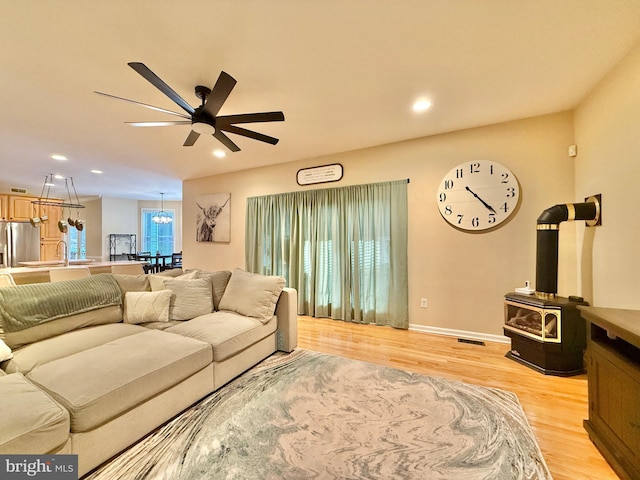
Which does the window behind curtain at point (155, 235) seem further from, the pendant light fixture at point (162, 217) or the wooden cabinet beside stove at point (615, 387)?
the wooden cabinet beside stove at point (615, 387)

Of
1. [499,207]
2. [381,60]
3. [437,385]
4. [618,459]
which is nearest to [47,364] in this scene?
[437,385]

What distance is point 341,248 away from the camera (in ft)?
13.1

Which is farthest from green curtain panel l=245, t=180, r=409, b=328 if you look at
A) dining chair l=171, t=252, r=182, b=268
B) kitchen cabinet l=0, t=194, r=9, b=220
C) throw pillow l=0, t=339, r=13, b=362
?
kitchen cabinet l=0, t=194, r=9, b=220

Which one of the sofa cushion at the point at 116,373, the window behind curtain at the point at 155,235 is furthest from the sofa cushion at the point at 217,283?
the window behind curtain at the point at 155,235

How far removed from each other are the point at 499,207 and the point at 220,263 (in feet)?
16.2

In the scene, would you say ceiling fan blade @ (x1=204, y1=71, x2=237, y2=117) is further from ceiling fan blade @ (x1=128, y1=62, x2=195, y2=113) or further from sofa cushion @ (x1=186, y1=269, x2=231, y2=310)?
sofa cushion @ (x1=186, y1=269, x2=231, y2=310)

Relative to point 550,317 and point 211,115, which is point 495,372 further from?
point 211,115

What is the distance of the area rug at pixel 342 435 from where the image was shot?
1.37m

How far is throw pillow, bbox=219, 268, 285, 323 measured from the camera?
2.61 m

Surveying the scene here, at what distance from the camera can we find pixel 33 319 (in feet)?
6.23

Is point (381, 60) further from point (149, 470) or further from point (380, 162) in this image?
point (149, 470)

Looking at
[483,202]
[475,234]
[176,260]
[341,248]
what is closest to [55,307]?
[341,248]

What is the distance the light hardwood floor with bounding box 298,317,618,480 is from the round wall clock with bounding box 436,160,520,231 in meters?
1.50

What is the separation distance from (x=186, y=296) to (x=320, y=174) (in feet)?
8.85
